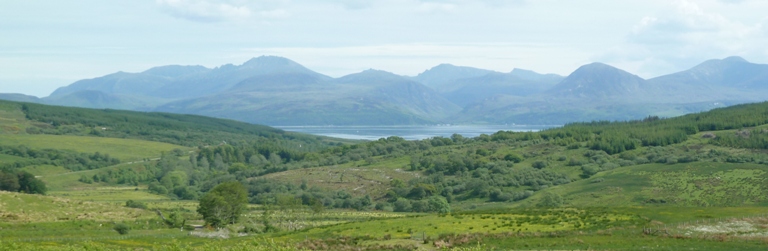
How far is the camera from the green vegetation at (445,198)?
2162 inches

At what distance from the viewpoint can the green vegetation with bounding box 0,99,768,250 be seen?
54.9 m

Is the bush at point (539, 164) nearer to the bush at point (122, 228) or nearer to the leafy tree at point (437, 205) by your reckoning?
the leafy tree at point (437, 205)

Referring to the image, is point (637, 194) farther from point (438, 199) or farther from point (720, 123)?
point (720, 123)

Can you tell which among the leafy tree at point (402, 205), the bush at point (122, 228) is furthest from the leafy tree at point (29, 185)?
the leafy tree at point (402, 205)

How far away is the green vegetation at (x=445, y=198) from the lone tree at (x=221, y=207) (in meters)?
0.17

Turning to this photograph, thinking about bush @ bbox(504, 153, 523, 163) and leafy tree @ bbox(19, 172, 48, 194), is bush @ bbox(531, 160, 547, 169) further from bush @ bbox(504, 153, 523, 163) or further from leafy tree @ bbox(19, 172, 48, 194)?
leafy tree @ bbox(19, 172, 48, 194)

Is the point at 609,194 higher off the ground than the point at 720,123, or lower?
lower

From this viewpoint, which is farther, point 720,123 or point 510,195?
point 720,123

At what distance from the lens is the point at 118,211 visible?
87.8 metres

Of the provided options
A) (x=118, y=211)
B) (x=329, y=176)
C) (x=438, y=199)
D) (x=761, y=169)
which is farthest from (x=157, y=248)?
(x=329, y=176)

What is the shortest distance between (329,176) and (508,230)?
10718cm

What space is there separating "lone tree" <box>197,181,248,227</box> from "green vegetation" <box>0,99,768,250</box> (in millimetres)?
171

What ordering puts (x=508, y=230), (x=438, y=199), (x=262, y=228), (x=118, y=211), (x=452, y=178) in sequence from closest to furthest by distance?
(x=508, y=230) → (x=262, y=228) → (x=118, y=211) → (x=438, y=199) → (x=452, y=178)

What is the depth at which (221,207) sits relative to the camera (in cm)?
8331
